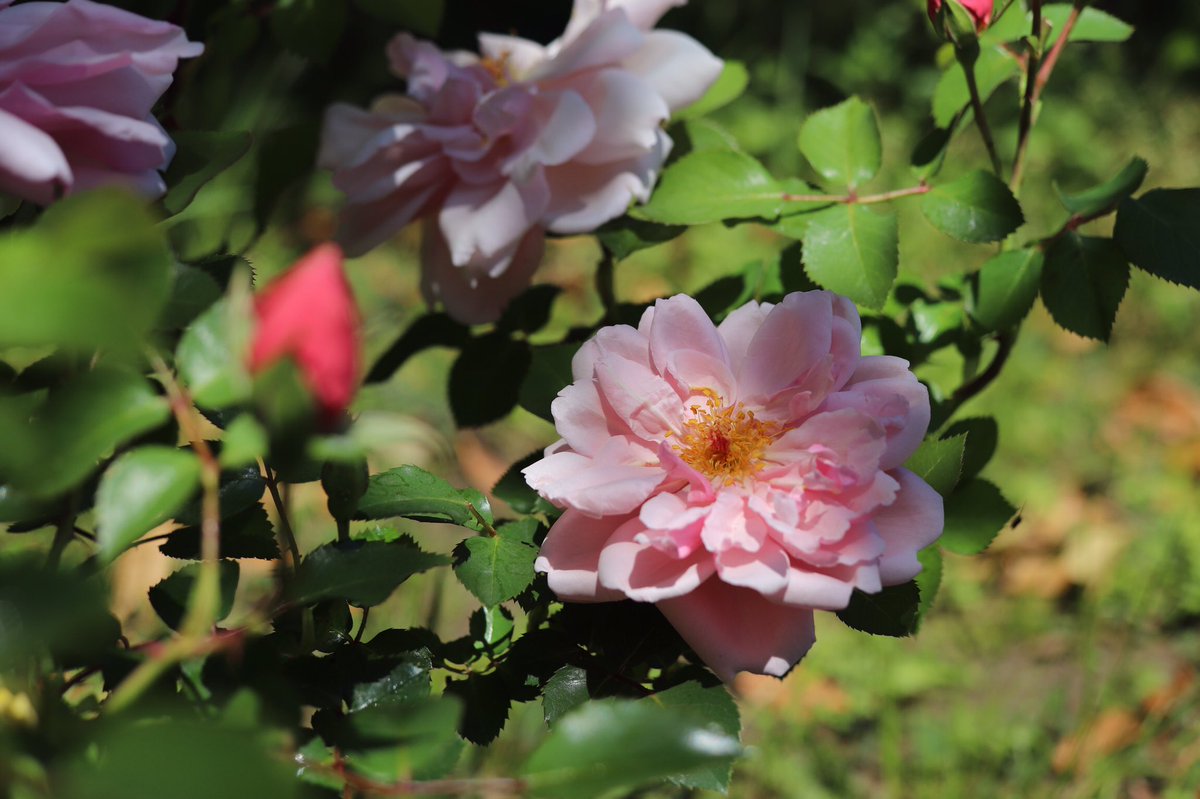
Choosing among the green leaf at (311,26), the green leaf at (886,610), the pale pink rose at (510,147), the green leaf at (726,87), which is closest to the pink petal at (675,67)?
the pale pink rose at (510,147)

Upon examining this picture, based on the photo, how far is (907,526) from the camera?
1.58ft

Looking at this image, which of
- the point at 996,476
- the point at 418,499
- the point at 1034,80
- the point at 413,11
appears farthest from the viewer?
the point at 996,476

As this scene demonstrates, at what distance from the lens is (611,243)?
724 mm

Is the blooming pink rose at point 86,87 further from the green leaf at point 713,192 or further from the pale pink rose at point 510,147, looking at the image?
the green leaf at point 713,192

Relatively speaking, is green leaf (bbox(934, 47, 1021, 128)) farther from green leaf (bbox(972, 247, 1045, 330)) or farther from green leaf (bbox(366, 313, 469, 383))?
green leaf (bbox(366, 313, 469, 383))

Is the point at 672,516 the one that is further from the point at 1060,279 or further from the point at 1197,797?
the point at 1197,797

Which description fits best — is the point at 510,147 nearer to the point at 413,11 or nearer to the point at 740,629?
the point at 413,11

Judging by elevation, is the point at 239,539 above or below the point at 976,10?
below

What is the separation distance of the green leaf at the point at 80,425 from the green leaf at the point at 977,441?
50 cm

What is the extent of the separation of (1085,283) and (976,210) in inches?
3.1

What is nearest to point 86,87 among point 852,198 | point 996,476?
point 852,198

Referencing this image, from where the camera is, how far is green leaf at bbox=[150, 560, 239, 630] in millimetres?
494

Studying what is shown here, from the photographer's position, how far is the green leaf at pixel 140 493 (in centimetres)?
37

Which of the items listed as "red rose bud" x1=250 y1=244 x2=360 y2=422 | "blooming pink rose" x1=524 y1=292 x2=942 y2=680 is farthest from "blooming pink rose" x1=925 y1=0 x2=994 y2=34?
"red rose bud" x1=250 y1=244 x2=360 y2=422
